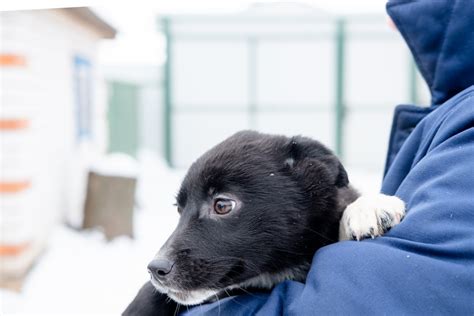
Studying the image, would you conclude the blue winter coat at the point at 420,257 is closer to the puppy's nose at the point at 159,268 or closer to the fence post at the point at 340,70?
the puppy's nose at the point at 159,268

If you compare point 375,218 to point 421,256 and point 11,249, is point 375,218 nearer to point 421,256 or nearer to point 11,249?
point 421,256

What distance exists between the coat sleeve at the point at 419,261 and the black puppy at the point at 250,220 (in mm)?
210

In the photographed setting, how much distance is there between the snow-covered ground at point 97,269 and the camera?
8.22ft

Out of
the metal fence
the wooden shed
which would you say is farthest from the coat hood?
the metal fence

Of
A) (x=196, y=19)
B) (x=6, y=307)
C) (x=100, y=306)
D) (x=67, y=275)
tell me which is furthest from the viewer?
(x=196, y=19)

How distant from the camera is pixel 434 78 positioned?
5.37 feet

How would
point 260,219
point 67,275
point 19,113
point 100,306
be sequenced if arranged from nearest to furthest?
point 260,219, point 100,306, point 67,275, point 19,113

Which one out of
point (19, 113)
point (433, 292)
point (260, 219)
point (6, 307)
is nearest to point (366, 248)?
point (433, 292)

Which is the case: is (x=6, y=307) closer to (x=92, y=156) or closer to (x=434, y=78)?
(x=434, y=78)

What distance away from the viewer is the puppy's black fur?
4.94ft

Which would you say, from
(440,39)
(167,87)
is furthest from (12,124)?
(167,87)

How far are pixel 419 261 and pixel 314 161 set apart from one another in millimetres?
641

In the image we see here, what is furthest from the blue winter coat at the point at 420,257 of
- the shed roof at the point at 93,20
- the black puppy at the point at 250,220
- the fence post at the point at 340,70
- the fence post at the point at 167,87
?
the fence post at the point at 340,70

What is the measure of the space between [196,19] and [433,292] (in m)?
8.65
